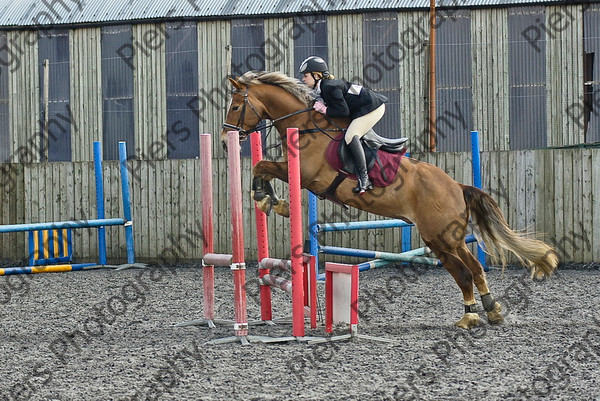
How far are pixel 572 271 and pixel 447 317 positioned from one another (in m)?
4.87

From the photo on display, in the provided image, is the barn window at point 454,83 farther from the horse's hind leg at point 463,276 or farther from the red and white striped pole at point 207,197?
the red and white striped pole at point 207,197

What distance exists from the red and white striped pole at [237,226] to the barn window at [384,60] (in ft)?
39.1

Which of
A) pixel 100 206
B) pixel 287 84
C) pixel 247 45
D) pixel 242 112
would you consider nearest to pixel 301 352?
pixel 242 112

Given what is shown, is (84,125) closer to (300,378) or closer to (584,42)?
(584,42)

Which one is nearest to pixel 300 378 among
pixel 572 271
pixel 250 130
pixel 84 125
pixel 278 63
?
pixel 250 130

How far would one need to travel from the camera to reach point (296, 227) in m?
6.14

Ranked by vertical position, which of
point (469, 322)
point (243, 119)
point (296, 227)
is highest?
point (243, 119)

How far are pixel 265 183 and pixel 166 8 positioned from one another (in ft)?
43.7

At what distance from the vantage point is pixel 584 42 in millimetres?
17516

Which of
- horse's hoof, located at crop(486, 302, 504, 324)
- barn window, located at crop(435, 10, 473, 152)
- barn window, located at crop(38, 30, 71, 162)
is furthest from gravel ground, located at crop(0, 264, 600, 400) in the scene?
barn window, located at crop(38, 30, 71, 162)

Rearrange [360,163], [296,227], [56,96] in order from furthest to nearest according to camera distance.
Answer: [56,96] < [360,163] < [296,227]

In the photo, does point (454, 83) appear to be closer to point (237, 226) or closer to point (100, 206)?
point (100, 206)

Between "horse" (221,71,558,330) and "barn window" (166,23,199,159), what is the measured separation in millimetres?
11825

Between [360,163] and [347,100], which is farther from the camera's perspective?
[347,100]
